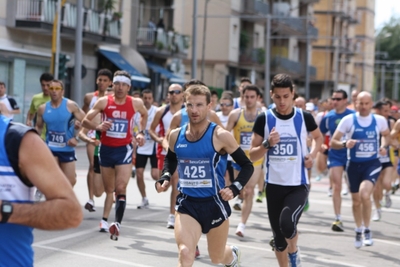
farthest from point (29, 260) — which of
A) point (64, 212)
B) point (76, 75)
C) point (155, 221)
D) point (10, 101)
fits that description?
point (76, 75)

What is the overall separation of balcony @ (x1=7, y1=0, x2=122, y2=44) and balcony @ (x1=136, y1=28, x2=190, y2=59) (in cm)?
410

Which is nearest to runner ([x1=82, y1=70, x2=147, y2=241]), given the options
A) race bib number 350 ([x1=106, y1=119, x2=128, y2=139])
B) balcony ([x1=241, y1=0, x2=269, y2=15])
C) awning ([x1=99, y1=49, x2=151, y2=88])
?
race bib number 350 ([x1=106, y1=119, x2=128, y2=139])

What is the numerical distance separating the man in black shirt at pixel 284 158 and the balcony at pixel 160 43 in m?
35.0

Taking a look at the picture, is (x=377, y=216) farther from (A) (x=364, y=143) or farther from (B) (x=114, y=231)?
(B) (x=114, y=231)

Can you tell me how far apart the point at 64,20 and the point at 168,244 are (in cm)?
2467

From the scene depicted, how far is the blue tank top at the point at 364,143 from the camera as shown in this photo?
10.8 meters

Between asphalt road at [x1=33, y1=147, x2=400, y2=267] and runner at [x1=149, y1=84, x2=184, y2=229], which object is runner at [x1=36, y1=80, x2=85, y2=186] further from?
runner at [x1=149, y1=84, x2=184, y2=229]

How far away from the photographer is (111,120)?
10.7m

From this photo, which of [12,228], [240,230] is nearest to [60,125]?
[240,230]

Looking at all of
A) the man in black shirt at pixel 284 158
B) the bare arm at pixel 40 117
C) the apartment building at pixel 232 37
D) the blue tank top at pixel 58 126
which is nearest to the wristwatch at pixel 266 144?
the man in black shirt at pixel 284 158

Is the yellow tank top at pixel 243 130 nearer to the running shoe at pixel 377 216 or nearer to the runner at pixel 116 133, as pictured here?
the runner at pixel 116 133

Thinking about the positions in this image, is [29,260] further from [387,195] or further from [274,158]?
[387,195]

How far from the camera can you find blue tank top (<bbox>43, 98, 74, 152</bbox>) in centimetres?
1198

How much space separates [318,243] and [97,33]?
26.8 metres
